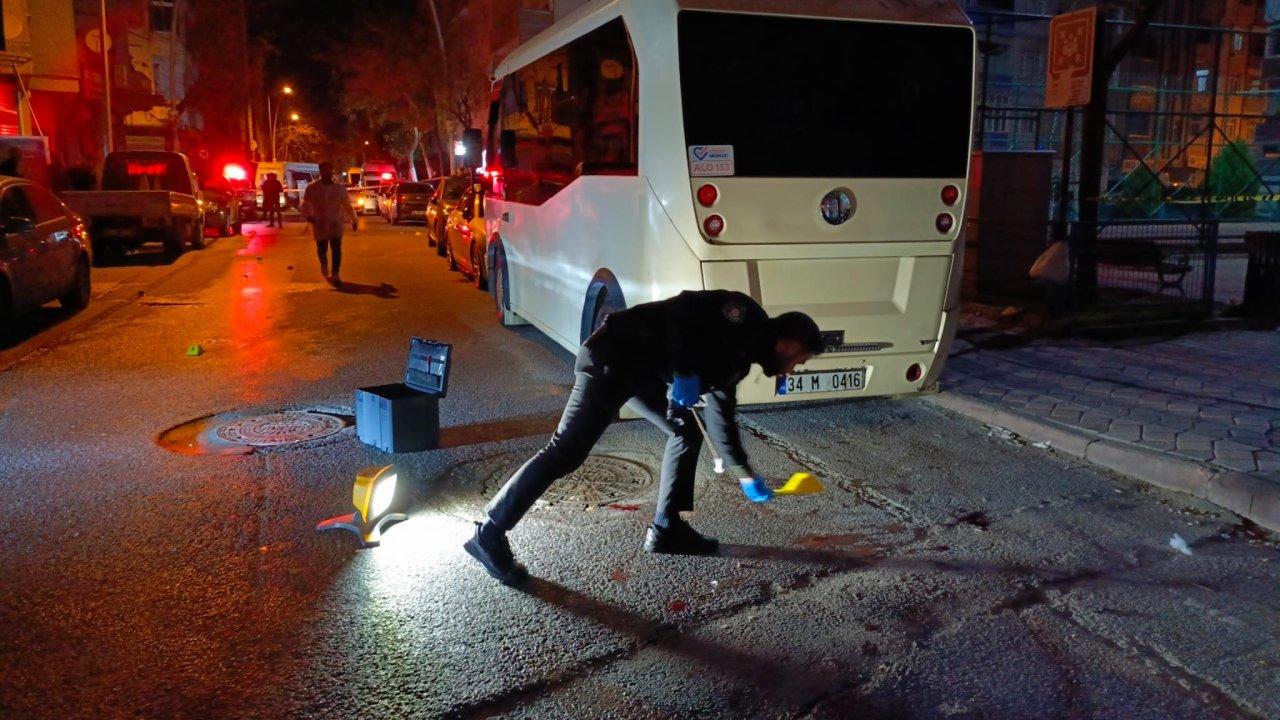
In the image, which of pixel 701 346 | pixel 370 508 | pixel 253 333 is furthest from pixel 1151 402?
pixel 253 333

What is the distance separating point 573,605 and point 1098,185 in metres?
10.1

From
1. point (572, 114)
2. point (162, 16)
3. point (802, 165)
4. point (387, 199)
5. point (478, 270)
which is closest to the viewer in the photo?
point (802, 165)

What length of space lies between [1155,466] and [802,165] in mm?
2868

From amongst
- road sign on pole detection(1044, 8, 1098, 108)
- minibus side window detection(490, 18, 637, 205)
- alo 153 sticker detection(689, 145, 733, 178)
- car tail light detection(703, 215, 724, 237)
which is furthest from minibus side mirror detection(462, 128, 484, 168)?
road sign on pole detection(1044, 8, 1098, 108)

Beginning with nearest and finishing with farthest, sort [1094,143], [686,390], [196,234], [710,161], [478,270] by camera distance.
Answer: [686,390]
[710,161]
[1094,143]
[478,270]
[196,234]

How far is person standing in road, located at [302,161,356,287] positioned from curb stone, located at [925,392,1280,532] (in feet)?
36.7

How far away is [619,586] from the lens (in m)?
4.66

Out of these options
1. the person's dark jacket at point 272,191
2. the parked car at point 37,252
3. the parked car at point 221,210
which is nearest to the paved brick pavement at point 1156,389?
the parked car at point 37,252

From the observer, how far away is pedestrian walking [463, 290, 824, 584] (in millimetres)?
4246

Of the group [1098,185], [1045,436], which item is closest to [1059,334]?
[1098,185]

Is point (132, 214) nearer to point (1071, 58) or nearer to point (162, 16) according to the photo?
point (1071, 58)

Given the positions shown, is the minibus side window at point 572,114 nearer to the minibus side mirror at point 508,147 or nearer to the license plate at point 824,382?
the minibus side mirror at point 508,147

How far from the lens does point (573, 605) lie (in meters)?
4.46

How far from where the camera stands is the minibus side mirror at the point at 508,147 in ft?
33.3
